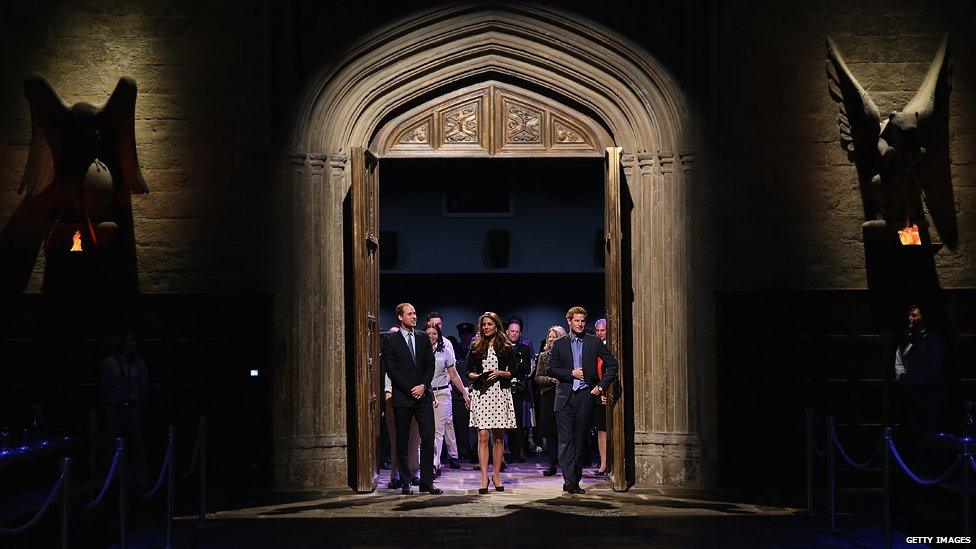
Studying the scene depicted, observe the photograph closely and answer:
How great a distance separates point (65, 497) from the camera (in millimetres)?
6262

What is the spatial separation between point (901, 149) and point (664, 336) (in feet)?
8.77

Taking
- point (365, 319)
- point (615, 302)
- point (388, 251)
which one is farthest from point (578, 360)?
point (388, 251)

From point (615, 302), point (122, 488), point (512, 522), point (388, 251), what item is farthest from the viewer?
point (388, 251)

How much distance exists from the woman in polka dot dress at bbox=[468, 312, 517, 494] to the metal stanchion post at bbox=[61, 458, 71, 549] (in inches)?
194

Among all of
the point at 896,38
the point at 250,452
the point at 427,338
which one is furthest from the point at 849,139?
the point at 250,452

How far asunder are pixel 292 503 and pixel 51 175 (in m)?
3.65

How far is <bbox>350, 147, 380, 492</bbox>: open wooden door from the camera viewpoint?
10.8m

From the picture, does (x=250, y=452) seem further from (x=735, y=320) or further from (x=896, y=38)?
(x=896, y=38)

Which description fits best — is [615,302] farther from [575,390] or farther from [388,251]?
[388,251]

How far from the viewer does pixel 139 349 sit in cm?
1096

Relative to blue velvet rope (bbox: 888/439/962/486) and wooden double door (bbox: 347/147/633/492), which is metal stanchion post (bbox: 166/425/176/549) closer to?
wooden double door (bbox: 347/147/633/492)

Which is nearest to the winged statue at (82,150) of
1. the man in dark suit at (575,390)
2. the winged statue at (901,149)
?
the man in dark suit at (575,390)

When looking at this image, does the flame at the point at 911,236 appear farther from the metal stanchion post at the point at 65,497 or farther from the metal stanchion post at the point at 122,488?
the metal stanchion post at the point at 65,497

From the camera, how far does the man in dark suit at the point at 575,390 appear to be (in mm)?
10750
